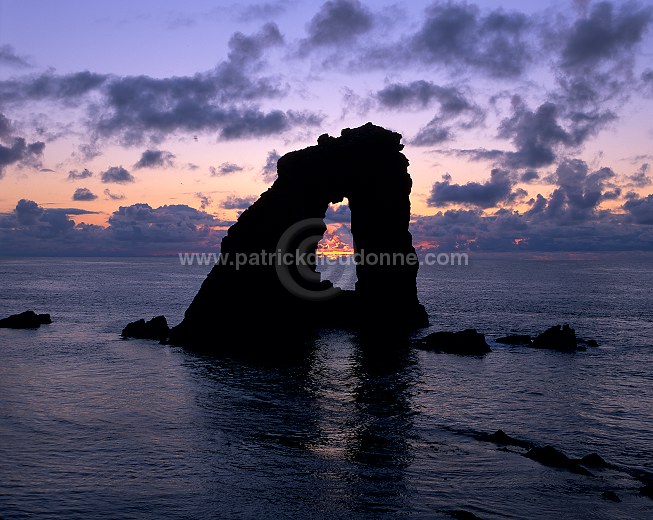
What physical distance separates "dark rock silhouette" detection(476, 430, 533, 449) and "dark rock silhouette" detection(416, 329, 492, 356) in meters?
24.2

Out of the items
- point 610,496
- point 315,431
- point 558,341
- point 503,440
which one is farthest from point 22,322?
point 610,496

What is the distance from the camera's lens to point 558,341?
56.2 metres

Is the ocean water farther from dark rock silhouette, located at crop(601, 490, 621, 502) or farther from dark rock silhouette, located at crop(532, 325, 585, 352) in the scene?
dark rock silhouette, located at crop(532, 325, 585, 352)

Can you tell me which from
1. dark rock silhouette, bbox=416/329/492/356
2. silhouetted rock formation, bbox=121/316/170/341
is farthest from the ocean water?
silhouetted rock formation, bbox=121/316/170/341

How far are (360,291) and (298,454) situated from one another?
50.3 meters

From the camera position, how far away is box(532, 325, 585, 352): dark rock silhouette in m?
55.7

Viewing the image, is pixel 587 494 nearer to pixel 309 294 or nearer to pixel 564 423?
pixel 564 423

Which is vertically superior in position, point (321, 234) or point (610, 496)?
point (321, 234)

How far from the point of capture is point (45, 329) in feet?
221

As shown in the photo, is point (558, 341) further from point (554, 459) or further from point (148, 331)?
point (148, 331)

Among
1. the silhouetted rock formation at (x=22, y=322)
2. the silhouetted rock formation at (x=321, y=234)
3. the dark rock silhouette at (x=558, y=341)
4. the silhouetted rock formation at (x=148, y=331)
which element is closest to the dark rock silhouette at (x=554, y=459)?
the dark rock silhouette at (x=558, y=341)

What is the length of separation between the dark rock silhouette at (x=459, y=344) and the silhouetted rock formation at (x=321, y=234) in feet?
36.3

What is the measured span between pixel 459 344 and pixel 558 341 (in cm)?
A: 1047

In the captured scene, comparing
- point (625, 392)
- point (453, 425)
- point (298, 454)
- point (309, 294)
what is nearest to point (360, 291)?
point (309, 294)
